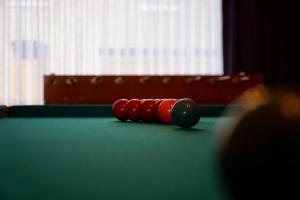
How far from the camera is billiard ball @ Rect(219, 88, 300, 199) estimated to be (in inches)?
24.0

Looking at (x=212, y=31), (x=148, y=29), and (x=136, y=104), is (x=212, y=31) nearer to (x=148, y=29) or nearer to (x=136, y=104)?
(x=148, y=29)

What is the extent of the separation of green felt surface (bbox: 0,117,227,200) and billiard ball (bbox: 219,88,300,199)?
62 mm

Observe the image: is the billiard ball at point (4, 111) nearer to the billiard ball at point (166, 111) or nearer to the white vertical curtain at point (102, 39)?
the billiard ball at point (166, 111)

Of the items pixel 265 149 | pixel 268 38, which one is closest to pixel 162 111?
pixel 265 149

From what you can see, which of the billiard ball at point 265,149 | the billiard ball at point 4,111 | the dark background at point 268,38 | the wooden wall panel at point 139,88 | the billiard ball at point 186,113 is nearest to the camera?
the billiard ball at point 265,149

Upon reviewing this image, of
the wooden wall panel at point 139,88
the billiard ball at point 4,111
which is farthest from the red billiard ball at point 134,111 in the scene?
the wooden wall panel at point 139,88

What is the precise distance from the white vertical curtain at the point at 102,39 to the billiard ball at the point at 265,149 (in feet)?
14.0

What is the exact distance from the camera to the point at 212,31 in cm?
502

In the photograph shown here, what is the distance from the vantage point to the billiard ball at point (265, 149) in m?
0.61

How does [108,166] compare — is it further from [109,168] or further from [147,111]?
[147,111]

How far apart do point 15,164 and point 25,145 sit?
15.8 inches

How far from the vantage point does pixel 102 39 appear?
4.91 meters

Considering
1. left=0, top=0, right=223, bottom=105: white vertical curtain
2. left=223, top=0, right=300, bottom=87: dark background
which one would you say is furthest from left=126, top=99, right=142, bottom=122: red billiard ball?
left=223, top=0, right=300, bottom=87: dark background

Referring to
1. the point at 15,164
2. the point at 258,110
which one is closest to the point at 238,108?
the point at 258,110
